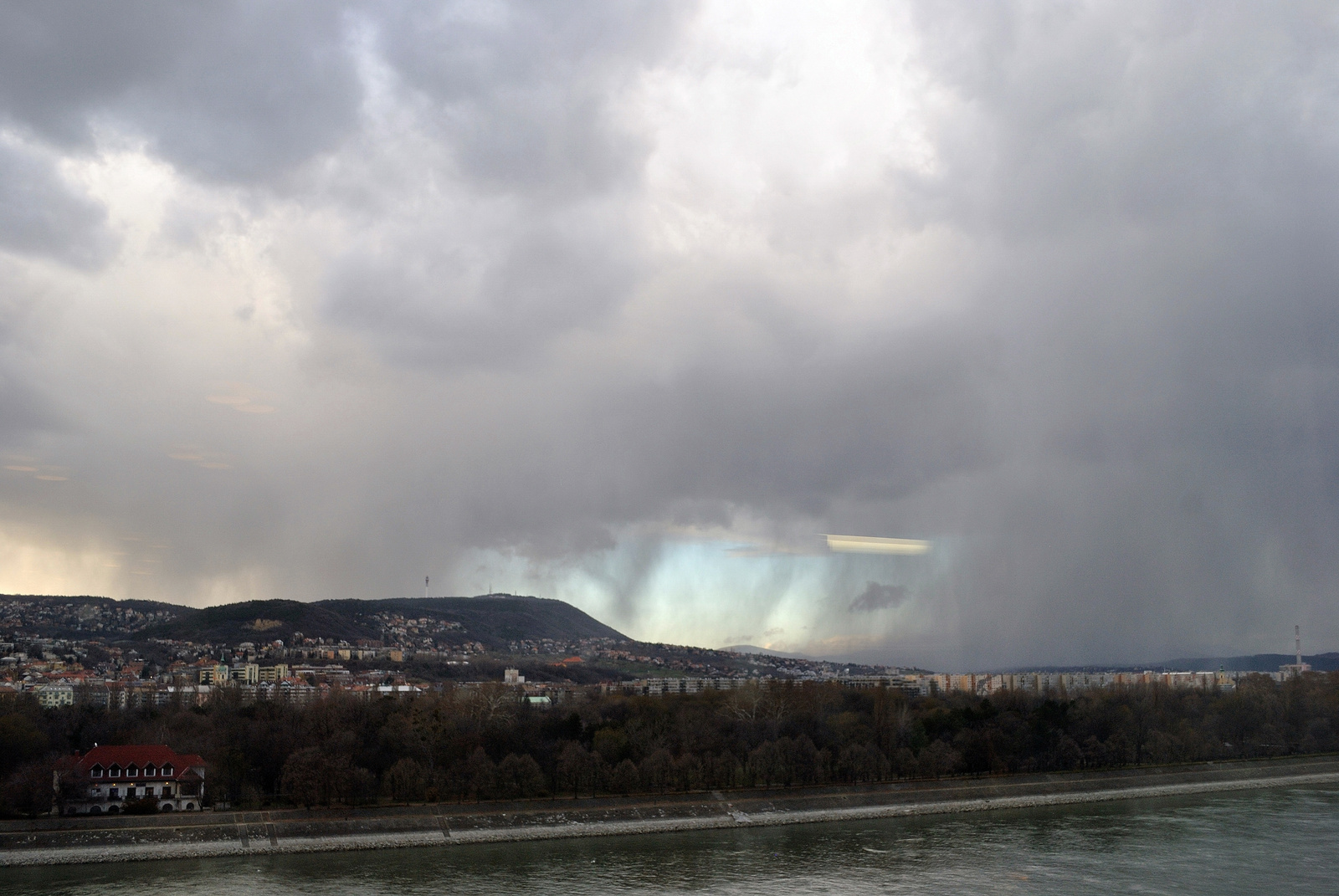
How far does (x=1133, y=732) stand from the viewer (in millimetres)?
54625

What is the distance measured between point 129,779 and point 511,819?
14.4 metres

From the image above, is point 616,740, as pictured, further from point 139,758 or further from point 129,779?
point 129,779

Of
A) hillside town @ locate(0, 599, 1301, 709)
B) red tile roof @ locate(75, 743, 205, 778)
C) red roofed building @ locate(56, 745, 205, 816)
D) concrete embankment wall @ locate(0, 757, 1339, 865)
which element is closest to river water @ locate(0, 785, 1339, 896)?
concrete embankment wall @ locate(0, 757, 1339, 865)

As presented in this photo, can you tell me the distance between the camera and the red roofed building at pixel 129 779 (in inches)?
1379

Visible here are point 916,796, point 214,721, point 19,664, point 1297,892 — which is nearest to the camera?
point 1297,892

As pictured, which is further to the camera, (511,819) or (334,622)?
(334,622)

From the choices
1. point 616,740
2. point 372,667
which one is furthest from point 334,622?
point 616,740

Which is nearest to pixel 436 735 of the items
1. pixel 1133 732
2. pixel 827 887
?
pixel 827 887

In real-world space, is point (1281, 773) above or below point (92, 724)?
below

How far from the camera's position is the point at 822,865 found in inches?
1158

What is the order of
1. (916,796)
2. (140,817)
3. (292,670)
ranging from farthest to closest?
(292,670) → (916,796) → (140,817)

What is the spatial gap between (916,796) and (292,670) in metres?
88.4

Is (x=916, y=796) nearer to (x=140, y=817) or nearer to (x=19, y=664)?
(x=140, y=817)

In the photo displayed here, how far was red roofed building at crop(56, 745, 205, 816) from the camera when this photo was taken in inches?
1379
